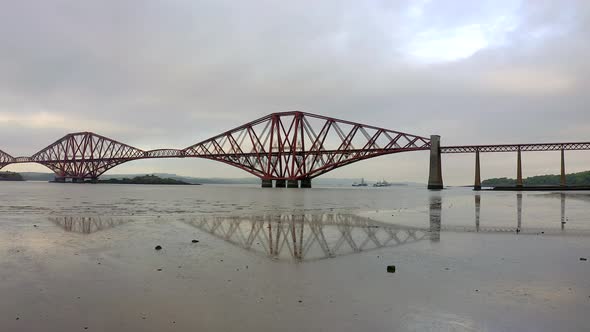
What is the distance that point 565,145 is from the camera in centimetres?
9150

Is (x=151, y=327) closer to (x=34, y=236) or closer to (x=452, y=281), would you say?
(x=452, y=281)

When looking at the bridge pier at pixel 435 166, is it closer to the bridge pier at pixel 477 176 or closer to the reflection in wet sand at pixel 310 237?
the bridge pier at pixel 477 176

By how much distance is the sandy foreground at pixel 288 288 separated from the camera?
15.2 feet

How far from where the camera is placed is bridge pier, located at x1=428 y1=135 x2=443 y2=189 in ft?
307

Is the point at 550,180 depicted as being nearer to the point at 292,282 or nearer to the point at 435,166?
the point at 435,166

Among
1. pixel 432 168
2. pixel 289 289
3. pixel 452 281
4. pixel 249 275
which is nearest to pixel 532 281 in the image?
pixel 452 281

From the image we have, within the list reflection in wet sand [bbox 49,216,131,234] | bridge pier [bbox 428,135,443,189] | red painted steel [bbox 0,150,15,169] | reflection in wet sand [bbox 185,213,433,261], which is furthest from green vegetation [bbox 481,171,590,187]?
red painted steel [bbox 0,150,15,169]

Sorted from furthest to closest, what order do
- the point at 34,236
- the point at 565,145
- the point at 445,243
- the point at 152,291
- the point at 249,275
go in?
the point at 565,145 → the point at 34,236 → the point at 445,243 → the point at 249,275 → the point at 152,291

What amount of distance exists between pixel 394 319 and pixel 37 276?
6.15 meters

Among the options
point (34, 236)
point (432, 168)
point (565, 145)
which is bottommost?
point (34, 236)

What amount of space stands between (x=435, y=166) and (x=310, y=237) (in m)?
88.7

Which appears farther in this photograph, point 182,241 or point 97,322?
point 182,241

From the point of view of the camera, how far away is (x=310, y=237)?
469 inches

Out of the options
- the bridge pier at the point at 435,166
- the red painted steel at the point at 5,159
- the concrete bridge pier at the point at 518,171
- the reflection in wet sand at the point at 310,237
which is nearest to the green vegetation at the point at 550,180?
the concrete bridge pier at the point at 518,171
